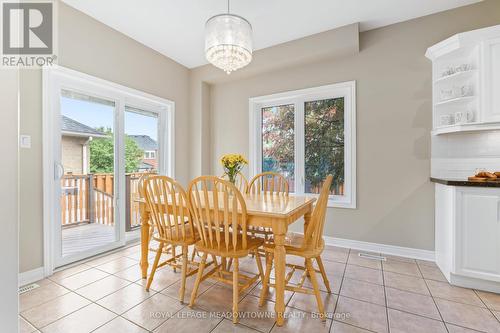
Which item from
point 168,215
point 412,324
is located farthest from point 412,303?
point 168,215

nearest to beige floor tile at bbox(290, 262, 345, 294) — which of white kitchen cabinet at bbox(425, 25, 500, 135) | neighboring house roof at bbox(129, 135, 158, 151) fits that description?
white kitchen cabinet at bbox(425, 25, 500, 135)

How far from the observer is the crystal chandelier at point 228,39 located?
200 cm

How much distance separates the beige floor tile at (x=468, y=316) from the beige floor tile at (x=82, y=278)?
2.95m

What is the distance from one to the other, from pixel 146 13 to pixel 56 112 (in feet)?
4.79

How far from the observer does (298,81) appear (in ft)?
11.3

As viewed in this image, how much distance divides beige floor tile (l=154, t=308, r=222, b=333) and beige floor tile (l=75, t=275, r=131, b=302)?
73cm

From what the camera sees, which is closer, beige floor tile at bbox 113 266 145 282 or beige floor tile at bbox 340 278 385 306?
beige floor tile at bbox 340 278 385 306

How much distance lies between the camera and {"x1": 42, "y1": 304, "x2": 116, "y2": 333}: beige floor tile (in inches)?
62.0

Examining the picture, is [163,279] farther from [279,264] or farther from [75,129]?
[75,129]

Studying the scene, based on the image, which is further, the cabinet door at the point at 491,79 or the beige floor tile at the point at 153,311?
the cabinet door at the point at 491,79

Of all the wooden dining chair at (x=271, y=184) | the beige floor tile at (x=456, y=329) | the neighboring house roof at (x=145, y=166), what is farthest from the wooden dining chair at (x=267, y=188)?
the neighboring house roof at (x=145, y=166)

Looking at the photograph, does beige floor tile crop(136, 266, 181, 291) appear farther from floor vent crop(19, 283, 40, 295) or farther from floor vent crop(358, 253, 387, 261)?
floor vent crop(358, 253, 387, 261)

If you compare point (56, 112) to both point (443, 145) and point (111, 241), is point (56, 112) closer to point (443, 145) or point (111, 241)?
point (111, 241)

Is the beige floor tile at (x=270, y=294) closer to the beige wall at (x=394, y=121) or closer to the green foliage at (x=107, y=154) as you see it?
the beige wall at (x=394, y=121)
